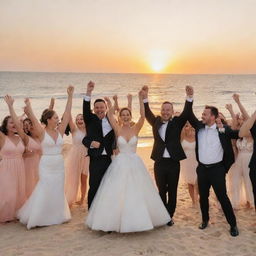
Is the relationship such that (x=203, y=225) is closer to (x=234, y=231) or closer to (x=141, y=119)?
(x=234, y=231)

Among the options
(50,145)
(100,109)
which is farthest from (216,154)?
(50,145)

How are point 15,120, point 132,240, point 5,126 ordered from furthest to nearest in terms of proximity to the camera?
1. point 5,126
2. point 15,120
3. point 132,240

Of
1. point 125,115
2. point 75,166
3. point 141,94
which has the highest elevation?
point 141,94

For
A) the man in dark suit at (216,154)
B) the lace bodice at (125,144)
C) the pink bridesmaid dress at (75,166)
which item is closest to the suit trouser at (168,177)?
the man in dark suit at (216,154)

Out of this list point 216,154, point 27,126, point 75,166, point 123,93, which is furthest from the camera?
point 123,93

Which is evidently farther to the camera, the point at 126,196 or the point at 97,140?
the point at 97,140

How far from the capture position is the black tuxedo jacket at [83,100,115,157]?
6.43 metres

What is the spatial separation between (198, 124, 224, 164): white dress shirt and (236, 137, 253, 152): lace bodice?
4.50ft

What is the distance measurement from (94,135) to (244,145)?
10.6 feet

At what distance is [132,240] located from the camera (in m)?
5.79

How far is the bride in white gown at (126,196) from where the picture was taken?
19.0 ft

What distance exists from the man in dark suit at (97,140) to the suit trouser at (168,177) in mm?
1003

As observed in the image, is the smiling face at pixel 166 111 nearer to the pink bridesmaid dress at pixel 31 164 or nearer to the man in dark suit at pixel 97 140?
the man in dark suit at pixel 97 140

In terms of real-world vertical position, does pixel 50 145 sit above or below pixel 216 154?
above
